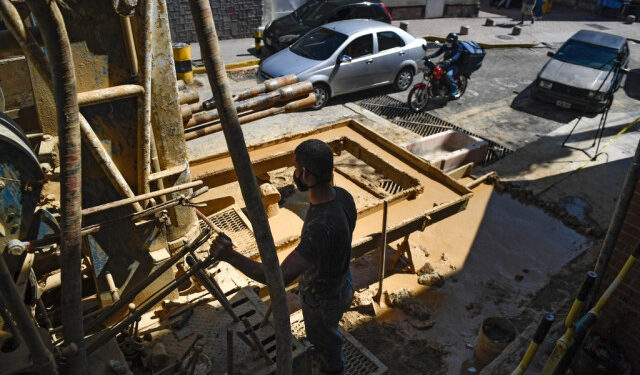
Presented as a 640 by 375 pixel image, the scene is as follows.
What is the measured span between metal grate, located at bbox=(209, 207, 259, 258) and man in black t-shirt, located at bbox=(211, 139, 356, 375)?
1698mm

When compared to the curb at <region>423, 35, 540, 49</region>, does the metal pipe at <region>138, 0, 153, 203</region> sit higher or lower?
higher

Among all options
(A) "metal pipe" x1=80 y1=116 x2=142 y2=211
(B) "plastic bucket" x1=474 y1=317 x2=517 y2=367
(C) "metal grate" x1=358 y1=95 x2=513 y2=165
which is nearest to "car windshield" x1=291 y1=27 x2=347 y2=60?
(C) "metal grate" x1=358 y1=95 x2=513 y2=165

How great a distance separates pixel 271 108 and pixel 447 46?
27.6 ft

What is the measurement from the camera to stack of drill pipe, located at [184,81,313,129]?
4.23m

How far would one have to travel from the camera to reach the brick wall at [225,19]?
14.8 meters

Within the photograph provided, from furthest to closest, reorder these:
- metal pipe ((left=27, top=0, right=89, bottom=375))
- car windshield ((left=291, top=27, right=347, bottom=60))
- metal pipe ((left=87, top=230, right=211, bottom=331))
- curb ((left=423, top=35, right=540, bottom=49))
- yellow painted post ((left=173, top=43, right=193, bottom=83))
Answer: curb ((left=423, top=35, right=540, bottom=49)) < yellow painted post ((left=173, top=43, right=193, bottom=83)) < car windshield ((left=291, top=27, right=347, bottom=60)) < metal pipe ((left=87, top=230, right=211, bottom=331)) < metal pipe ((left=27, top=0, right=89, bottom=375))

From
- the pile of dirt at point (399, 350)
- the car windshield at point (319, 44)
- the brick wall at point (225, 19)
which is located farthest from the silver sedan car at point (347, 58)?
the pile of dirt at point (399, 350)

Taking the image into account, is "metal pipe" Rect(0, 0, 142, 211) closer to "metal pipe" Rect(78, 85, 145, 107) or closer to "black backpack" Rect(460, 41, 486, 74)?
"metal pipe" Rect(78, 85, 145, 107)

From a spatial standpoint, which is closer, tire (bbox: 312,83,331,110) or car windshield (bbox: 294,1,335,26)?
tire (bbox: 312,83,331,110)

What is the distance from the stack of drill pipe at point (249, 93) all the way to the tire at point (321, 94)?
5.57m

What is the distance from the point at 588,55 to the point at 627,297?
32.4 ft

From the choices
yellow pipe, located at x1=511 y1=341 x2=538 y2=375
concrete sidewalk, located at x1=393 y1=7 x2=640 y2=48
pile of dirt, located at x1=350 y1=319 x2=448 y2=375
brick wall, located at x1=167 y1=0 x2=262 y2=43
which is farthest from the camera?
concrete sidewalk, located at x1=393 y1=7 x2=640 y2=48

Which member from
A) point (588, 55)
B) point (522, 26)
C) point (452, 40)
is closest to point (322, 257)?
point (452, 40)

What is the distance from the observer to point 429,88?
449 inches
